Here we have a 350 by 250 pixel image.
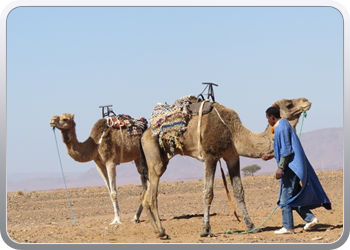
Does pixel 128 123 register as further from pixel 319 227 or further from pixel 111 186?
pixel 319 227

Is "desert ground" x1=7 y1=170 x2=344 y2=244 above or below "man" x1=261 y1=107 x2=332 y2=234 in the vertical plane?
below

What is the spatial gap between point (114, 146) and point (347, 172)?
7307mm

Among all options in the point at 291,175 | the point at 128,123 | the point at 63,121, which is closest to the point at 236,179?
the point at 291,175

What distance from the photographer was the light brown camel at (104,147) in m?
15.0

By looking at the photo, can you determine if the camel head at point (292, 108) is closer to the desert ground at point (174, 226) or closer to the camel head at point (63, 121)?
the desert ground at point (174, 226)

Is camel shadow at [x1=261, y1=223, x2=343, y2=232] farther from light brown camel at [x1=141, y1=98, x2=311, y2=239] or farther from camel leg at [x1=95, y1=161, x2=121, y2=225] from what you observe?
camel leg at [x1=95, y1=161, x2=121, y2=225]

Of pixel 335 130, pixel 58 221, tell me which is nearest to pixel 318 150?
pixel 335 130

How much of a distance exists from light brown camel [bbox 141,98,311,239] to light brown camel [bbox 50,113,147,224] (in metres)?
3.02

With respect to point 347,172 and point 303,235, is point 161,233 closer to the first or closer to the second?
point 303,235

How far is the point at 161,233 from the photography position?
38.1 ft

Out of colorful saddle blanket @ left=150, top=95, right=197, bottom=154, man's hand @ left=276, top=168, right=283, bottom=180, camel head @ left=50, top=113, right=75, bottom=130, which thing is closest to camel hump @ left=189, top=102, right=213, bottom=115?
colorful saddle blanket @ left=150, top=95, right=197, bottom=154

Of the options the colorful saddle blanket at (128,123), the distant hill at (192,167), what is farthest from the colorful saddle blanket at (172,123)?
the distant hill at (192,167)

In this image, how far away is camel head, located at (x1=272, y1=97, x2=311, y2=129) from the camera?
11.3 m

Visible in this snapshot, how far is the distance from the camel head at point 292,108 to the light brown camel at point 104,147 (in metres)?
5.17
